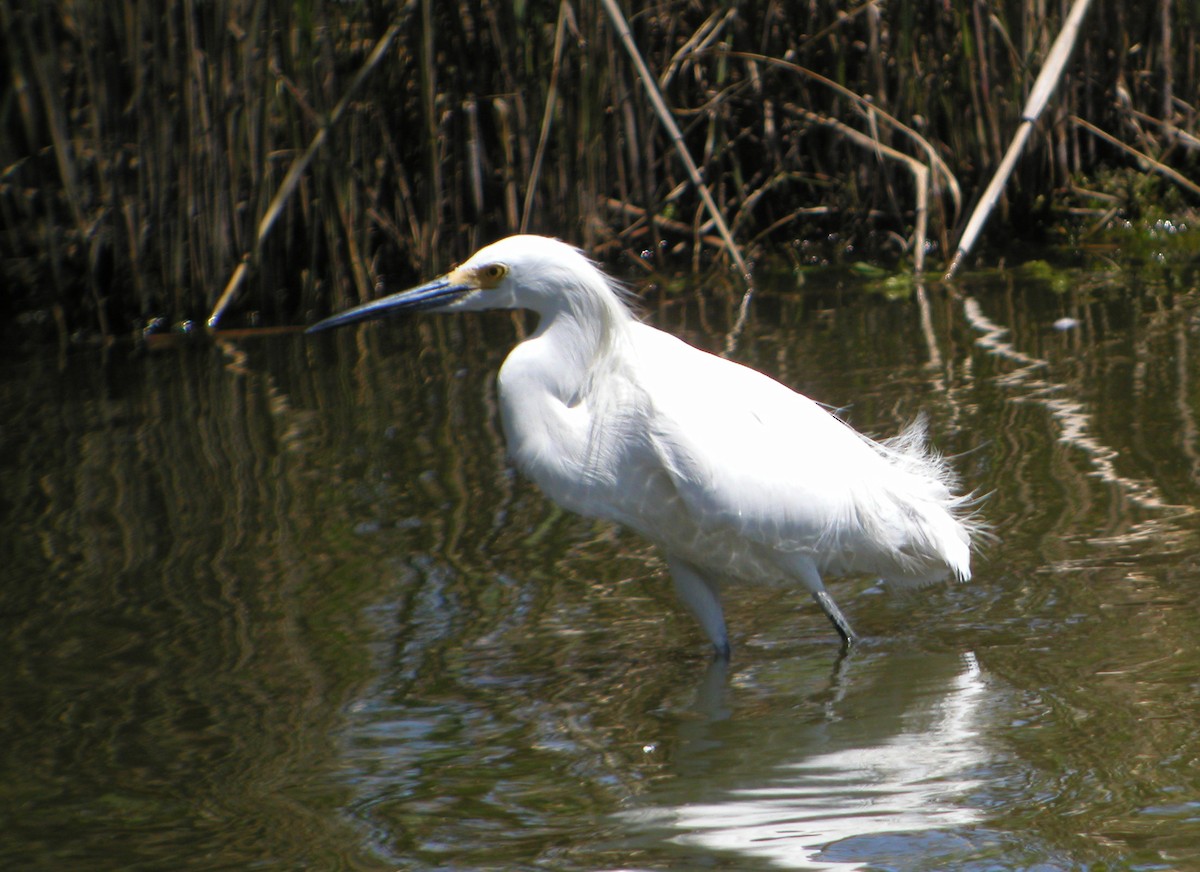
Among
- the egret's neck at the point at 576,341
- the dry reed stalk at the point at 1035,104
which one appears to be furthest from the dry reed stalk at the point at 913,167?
the egret's neck at the point at 576,341

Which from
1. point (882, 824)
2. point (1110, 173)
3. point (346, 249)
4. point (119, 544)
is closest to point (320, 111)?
point (346, 249)

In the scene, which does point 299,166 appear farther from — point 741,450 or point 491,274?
point 741,450

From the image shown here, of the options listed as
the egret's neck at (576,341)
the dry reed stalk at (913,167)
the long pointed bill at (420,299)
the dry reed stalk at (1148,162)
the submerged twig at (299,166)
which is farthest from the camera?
the dry reed stalk at (1148,162)

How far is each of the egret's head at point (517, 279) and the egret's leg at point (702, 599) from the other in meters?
0.72

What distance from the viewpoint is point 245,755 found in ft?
10.4

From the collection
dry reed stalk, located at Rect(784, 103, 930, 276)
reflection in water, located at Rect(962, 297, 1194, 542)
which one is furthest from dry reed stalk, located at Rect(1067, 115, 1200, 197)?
reflection in water, located at Rect(962, 297, 1194, 542)

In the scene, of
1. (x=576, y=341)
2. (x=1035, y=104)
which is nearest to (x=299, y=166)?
(x=1035, y=104)

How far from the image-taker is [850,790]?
2.80 meters

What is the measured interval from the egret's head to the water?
0.83 metres

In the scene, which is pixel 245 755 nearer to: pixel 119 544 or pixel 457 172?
pixel 119 544

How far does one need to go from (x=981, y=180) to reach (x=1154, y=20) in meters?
1.55

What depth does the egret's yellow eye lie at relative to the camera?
3.65 meters

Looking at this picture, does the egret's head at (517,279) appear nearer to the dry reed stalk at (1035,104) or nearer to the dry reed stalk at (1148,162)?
the dry reed stalk at (1035,104)

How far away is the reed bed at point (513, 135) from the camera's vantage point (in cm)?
720
